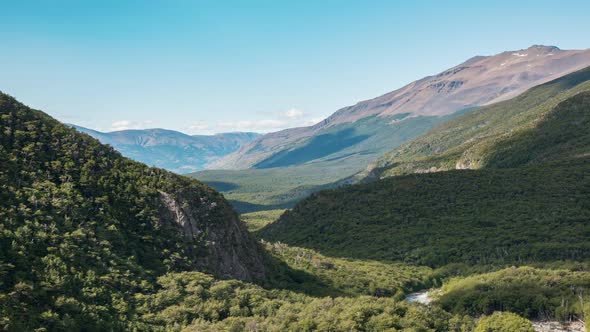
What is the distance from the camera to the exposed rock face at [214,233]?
329 feet

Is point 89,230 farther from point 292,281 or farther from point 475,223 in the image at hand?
point 475,223

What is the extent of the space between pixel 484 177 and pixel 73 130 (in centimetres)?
15218

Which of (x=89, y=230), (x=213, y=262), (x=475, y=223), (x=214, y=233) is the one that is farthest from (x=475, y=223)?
(x=89, y=230)

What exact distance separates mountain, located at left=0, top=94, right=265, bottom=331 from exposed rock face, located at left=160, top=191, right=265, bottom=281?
226 millimetres

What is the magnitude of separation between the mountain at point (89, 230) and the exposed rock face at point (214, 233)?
23cm

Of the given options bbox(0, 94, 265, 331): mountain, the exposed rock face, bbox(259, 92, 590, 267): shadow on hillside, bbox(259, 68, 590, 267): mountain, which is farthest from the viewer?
bbox(259, 92, 590, 267): shadow on hillside

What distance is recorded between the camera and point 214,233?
104m

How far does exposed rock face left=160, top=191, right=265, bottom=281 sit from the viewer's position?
329 ft

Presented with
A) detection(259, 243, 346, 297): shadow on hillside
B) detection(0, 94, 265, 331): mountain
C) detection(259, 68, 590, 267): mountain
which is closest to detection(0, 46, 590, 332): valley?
detection(0, 94, 265, 331): mountain

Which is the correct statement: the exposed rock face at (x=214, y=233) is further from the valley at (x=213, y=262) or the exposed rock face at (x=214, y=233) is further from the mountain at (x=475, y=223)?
the mountain at (x=475, y=223)

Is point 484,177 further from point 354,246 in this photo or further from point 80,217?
point 80,217

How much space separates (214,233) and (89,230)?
2648 centimetres

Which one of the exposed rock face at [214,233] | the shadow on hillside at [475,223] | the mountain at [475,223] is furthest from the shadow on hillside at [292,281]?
the mountain at [475,223]

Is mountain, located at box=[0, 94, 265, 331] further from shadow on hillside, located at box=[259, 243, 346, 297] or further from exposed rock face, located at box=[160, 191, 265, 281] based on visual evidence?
shadow on hillside, located at box=[259, 243, 346, 297]
